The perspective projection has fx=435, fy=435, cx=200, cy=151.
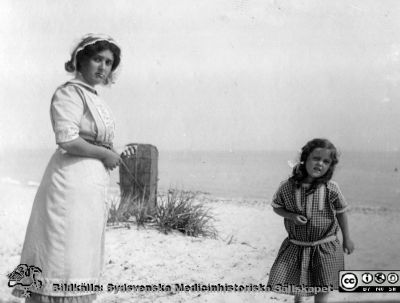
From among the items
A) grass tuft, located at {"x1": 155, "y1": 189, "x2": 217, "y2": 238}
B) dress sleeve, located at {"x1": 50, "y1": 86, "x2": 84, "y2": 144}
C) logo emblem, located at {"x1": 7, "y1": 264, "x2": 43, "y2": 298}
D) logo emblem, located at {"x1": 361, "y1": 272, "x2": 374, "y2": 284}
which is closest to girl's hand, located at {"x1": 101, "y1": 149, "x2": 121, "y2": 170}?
dress sleeve, located at {"x1": 50, "y1": 86, "x2": 84, "y2": 144}

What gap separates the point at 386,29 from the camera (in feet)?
11.1

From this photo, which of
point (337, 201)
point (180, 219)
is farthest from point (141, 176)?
point (337, 201)

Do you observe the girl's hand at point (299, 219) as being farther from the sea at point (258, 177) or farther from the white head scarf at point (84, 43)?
the white head scarf at point (84, 43)

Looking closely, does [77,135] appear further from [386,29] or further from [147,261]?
[386,29]

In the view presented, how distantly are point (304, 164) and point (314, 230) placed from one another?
A: 43 centimetres

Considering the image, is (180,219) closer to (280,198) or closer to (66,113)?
(280,198)

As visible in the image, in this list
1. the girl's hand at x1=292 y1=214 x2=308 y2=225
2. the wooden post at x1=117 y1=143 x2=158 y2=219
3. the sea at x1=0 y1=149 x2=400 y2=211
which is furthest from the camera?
the sea at x1=0 y1=149 x2=400 y2=211

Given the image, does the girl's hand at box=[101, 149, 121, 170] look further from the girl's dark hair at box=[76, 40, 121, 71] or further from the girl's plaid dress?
the girl's plaid dress

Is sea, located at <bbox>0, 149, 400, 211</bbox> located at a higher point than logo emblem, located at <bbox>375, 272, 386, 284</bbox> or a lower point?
higher

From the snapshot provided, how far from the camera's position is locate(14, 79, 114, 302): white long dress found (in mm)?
2117

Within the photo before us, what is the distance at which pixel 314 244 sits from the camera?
9.02 ft

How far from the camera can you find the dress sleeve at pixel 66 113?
2109 mm

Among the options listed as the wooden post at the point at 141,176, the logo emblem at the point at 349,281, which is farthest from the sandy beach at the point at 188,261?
the wooden post at the point at 141,176

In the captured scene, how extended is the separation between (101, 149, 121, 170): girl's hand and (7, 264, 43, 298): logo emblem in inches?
24.0
